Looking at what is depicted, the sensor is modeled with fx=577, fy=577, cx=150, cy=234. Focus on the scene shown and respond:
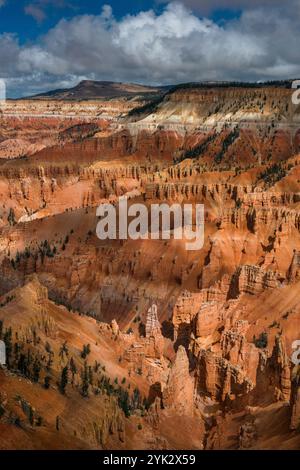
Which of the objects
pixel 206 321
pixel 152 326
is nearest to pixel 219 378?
pixel 206 321

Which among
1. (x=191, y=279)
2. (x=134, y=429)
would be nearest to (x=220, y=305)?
(x=191, y=279)

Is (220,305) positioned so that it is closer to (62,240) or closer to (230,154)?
(62,240)

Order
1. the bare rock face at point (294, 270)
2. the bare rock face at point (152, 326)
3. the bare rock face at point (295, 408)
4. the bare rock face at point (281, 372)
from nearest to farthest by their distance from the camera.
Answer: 1. the bare rock face at point (295, 408)
2. the bare rock face at point (281, 372)
3. the bare rock face at point (152, 326)
4. the bare rock face at point (294, 270)

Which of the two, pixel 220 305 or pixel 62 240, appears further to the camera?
pixel 62 240

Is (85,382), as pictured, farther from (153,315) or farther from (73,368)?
(153,315)

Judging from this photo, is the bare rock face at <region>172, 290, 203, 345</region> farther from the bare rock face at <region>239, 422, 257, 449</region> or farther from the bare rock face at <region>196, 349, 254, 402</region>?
the bare rock face at <region>239, 422, 257, 449</region>

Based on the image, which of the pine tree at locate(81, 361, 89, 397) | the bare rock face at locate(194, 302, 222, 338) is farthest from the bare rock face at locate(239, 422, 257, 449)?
the bare rock face at locate(194, 302, 222, 338)

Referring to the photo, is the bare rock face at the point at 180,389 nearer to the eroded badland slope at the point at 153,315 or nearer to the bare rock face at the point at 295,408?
the eroded badland slope at the point at 153,315

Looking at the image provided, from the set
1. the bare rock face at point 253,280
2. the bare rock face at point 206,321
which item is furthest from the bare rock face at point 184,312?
the bare rock face at point 253,280
